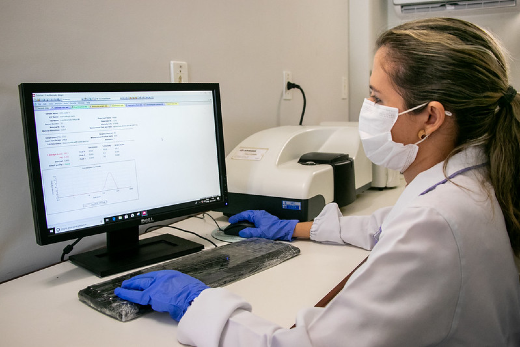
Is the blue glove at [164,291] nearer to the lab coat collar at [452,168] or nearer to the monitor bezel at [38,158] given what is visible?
the monitor bezel at [38,158]

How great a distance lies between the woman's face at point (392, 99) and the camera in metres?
0.88

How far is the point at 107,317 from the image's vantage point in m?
0.82

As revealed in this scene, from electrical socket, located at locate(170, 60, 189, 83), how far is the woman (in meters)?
0.69

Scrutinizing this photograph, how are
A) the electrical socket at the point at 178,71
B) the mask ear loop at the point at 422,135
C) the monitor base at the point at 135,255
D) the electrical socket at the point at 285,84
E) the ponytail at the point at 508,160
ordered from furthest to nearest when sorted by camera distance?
the electrical socket at the point at 285,84 < the electrical socket at the point at 178,71 < the monitor base at the point at 135,255 < the mask ear loop at the point at 422,135 < the ponytail at the point at 508,160

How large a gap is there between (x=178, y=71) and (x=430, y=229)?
3.27 feet

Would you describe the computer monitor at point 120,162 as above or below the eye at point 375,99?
below

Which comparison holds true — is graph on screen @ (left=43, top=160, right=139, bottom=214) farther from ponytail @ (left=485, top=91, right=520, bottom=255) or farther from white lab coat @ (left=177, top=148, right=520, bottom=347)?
ponytail @ (left=485, top=91, right=520, bottom=255)

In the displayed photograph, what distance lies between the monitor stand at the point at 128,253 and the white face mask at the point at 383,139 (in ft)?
1.64

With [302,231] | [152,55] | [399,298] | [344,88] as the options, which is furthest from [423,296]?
[344,88]

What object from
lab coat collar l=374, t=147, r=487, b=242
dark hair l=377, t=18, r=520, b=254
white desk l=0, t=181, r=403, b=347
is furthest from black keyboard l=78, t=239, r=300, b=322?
dark hair l=377, t=18, r=520, b=254

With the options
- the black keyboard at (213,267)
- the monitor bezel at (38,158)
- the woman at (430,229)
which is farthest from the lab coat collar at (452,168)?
the monitor bezel at (38,158)

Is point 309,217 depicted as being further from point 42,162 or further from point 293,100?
point 293,100

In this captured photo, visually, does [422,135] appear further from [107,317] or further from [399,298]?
[107,317]

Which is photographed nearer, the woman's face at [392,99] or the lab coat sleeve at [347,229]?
the woman's face at [392,99]
